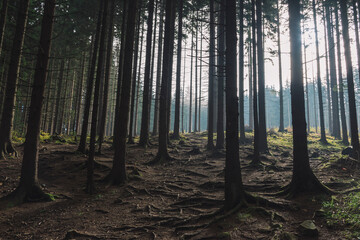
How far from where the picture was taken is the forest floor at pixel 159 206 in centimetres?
444

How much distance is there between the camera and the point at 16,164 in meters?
8.26

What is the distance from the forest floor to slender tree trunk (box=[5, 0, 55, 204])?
17.6 inches

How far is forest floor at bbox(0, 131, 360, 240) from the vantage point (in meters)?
4.44

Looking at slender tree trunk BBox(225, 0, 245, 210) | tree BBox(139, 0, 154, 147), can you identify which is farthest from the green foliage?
tree BBox(139, 0, 154, 147)

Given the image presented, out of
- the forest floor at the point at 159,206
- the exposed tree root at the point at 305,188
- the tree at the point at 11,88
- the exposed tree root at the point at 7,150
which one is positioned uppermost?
the tree at the point at 11,88

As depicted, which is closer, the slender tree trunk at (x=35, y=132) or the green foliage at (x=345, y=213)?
the green foliage at (x=345, y=213)

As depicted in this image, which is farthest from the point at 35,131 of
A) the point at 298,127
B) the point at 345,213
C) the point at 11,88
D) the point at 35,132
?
the point at 345,213

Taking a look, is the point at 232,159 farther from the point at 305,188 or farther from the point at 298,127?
the point at 298,127

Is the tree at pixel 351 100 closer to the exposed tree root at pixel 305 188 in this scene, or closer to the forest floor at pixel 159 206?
the forest floor at pixel 159 206

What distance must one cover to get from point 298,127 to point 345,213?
273 centimetres

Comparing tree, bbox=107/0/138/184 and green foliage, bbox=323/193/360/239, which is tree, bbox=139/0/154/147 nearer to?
tree, bbox=107/0/138/184

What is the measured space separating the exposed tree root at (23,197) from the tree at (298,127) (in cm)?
749

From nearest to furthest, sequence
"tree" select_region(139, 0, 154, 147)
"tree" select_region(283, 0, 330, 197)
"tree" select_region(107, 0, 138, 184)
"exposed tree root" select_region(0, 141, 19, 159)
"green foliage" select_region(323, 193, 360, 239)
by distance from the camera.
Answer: "green foliage" select_region(323, 193, 360, 239), "tree" select_region(283, 0, 330, 197), "tree" select_region(107, 0, 138, 184), "exposed tree root" select_region(0, 141, 19, 159), "tree" select_region(139, 0, 154, 147)

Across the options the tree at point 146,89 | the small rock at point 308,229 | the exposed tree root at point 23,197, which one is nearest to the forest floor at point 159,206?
the small rock at point 308,229
